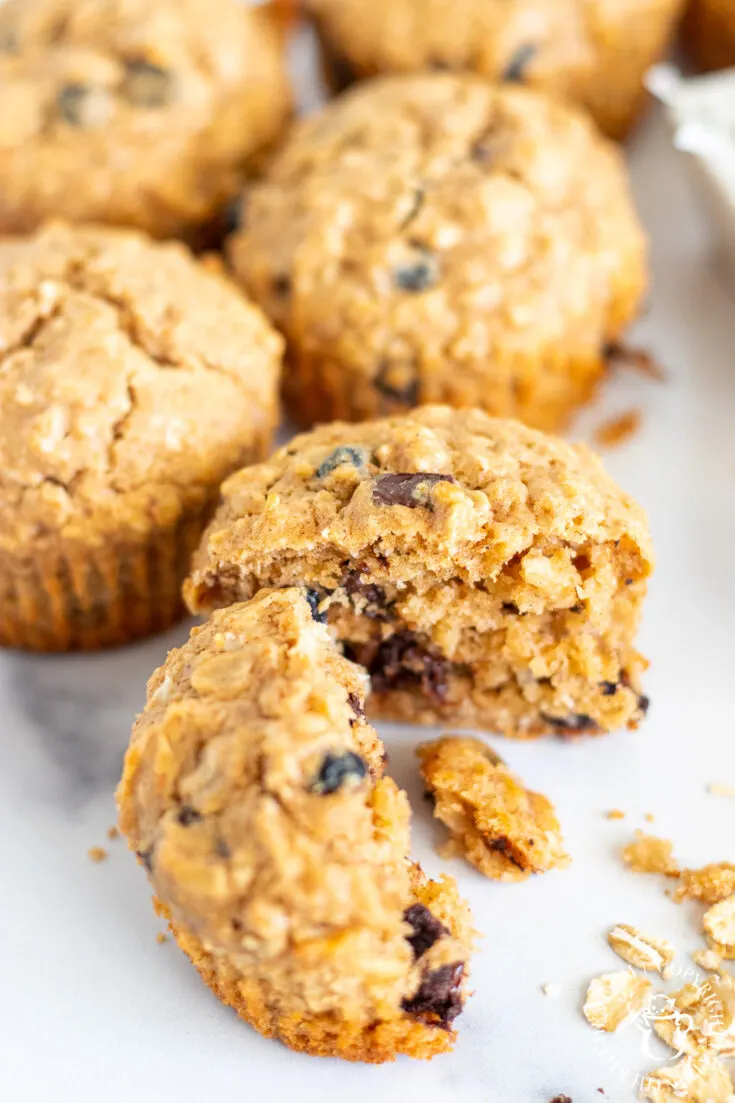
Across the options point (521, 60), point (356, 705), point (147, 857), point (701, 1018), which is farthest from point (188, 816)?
point (521, 60)

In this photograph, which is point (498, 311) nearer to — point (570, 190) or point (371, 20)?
point (570, 190)

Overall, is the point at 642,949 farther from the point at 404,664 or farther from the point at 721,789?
the point at 404,664

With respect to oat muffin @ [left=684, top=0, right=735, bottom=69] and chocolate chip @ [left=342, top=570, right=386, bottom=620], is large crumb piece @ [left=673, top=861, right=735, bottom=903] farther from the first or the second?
oat muffin @ [left=684, top=0, right=735, bottom=69]

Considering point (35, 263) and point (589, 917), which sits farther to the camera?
point (35, 263)

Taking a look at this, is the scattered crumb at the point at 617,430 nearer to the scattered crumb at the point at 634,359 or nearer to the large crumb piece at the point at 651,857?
the scattered crumb at the point at 634,359

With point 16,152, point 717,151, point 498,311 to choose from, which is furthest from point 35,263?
point 717,151

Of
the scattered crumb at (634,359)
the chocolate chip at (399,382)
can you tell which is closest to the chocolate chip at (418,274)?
the chocolate chip at (399,382)
